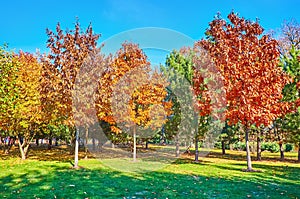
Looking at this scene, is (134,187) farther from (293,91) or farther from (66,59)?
(293,91)

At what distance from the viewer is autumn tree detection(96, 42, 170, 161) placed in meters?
19.6

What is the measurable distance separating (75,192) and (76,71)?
28.6 feet

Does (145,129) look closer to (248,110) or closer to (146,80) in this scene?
(146,80)

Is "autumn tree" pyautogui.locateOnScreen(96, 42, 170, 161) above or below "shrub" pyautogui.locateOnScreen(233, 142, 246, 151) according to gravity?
above

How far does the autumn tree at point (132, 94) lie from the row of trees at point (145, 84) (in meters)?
0.08

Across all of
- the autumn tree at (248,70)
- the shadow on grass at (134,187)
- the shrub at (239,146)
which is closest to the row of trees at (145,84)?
the autumn tree at (248,70)

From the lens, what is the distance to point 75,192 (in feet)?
30.2

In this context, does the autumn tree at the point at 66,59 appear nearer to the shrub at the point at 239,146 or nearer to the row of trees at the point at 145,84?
the row of trees at the point at 145,84

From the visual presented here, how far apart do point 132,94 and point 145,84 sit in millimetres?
1364

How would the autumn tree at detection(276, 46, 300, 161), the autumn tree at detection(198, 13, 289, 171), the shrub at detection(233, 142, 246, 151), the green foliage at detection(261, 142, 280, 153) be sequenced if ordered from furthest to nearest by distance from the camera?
the shrub at detection(233, 142, 246, 151), the green foliage at detection(261, 142, 280, 153), the autumn tree at detection(276, 46, 300, 161), the autumn tree at detection(198, 13, 289, 171)

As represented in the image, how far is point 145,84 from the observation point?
21.3 m

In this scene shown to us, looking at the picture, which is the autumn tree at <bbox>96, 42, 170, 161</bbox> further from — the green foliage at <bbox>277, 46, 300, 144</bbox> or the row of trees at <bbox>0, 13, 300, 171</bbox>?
the green foliage at <bbox>277, 46, 300, 144</bbox>

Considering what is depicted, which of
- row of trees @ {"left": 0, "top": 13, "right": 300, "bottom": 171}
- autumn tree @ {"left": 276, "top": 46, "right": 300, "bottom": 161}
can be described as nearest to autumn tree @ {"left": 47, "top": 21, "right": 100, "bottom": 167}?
row of trees @ {"left": 0, "top": 13, "right": 300, "bottom": 171}

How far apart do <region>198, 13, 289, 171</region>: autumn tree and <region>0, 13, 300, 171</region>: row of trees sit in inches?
2.1
